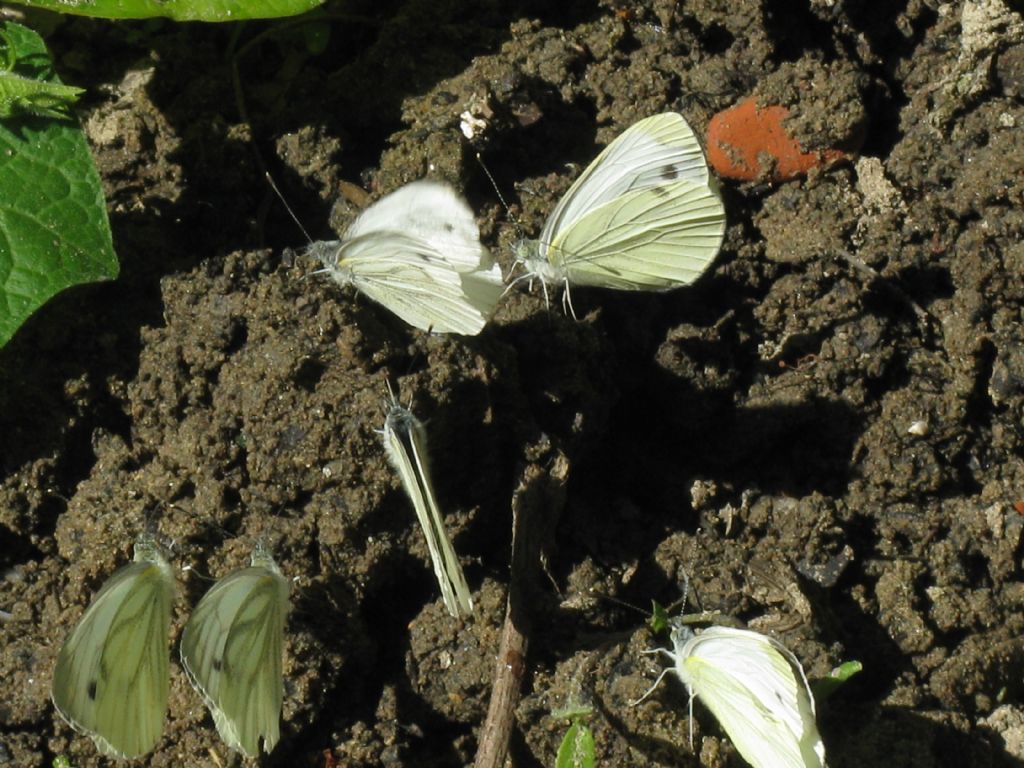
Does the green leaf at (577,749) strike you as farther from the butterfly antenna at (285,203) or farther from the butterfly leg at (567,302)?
the butterfly antenna at (285,203)

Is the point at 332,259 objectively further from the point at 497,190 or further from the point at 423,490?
the point at 423,490

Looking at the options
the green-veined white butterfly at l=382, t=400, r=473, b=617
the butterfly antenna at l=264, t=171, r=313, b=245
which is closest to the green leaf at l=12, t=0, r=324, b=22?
the butterfly antenna at l=264, t=171, r=313, b=245

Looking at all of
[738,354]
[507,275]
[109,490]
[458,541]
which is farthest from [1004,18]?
[109,490]

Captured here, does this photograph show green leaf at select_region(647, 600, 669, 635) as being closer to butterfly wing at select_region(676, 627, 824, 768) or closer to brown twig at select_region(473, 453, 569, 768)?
butterfly wing at select_region(676, 627, 824, 768)

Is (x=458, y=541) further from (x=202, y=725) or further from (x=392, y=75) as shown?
(x=392, y=75)

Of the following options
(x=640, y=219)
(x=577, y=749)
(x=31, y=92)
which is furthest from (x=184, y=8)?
(x=577, y=749)
